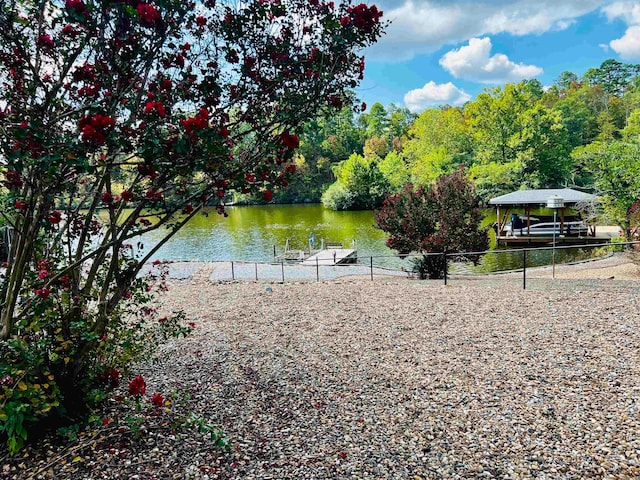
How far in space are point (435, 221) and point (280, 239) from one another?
1487cm

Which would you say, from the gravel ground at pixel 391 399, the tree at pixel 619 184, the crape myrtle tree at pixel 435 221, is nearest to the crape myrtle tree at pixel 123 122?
the gravel ground at pixel 391 399

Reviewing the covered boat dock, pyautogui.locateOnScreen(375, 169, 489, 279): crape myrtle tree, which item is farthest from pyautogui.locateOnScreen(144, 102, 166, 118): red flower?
the covered boat dock

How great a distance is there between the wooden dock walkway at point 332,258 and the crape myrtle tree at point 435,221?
13.1 ft

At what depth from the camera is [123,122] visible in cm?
304

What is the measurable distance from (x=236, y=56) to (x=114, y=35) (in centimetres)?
86

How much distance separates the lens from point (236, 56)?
3.33 m

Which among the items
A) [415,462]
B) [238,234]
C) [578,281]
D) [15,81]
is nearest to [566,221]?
[578,281]

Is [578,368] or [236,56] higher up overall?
[236,56]

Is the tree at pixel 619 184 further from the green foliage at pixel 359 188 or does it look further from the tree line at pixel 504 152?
the green foliage at pixel 359 188

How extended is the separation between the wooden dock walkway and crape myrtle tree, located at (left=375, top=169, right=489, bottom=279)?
3.99 meters

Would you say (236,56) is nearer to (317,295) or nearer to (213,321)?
(213,321)

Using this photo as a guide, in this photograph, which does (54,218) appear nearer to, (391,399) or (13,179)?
(13,179)

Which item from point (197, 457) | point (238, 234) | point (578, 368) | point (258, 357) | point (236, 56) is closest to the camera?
point (197, 457)

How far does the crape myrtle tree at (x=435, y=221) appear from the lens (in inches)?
477
